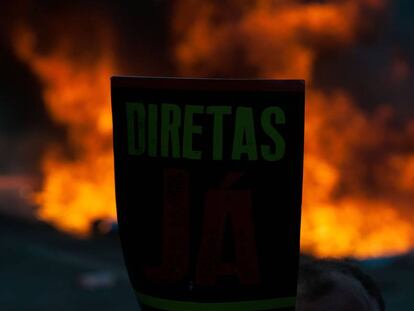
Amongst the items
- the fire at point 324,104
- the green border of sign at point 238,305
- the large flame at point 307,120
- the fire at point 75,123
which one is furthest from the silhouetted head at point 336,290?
the fire at point 75,123

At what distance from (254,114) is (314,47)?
1334 cm

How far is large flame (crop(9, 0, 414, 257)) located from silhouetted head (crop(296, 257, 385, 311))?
10474 mm

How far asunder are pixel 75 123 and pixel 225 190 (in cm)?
1455

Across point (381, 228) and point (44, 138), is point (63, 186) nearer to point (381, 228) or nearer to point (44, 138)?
point (44, 138)

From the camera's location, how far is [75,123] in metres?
15.5

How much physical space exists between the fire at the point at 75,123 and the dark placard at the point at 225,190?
12493mm

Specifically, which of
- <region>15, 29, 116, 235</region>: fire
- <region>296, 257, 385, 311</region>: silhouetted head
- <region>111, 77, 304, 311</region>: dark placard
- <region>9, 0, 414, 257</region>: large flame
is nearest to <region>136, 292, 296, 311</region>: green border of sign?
<region>111, 77, 304, 311</region>: dark placard

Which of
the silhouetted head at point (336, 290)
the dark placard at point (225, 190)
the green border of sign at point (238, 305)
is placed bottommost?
the silhouetted head at point (336, 290)

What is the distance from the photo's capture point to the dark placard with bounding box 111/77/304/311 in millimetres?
1147

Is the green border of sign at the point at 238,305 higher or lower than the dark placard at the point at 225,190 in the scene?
lower

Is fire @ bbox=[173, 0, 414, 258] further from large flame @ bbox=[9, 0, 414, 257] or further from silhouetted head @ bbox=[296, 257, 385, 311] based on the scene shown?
silhouetted head @ bbox=[296, 257, 385, 311]

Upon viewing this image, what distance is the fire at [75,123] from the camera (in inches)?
551

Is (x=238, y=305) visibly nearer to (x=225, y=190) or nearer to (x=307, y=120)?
(x=225, y=190)

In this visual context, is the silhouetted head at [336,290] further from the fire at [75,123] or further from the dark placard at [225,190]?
the fire at [75,123]
